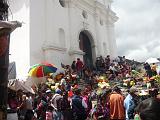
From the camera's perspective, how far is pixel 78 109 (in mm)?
9266

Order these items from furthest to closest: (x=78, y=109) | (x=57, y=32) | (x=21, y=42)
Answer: (x=57, y=32), (x=21, y=42), (x=78, y=109)

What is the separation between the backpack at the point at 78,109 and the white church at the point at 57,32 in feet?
37.2

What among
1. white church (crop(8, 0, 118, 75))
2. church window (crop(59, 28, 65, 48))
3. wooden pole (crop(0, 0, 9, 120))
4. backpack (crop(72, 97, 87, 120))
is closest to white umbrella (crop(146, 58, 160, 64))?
white church (crop(8, 0, 118, 75))

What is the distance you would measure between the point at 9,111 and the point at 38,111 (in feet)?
7.20

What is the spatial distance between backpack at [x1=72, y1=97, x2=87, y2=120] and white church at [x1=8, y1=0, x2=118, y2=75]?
11.3 m

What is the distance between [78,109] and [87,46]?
60.7 ft

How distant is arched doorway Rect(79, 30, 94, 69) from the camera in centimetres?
2670

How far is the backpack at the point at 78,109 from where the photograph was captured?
364 inches

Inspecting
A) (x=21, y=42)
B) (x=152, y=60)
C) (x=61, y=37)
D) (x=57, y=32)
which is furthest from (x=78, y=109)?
(x=61, y=37)

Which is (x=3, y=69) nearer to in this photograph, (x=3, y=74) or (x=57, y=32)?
(x=3, y=74)

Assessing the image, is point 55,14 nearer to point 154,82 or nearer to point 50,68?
point 50,68

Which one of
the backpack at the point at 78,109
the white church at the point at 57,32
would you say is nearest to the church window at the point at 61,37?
the white church at the point at 57,32

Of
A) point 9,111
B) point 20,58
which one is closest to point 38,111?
point 9,111

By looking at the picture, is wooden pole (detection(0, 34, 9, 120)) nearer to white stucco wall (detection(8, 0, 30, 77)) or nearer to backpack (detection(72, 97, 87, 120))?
backpack (detection(72, 97, 87, 120))
